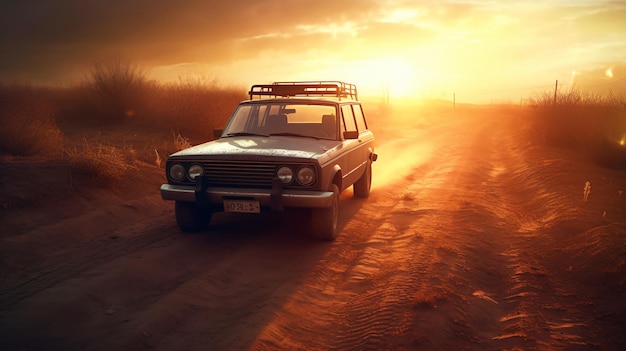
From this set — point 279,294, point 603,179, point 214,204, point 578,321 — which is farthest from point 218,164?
point 603,179

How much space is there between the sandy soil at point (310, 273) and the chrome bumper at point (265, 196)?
64 centimetres

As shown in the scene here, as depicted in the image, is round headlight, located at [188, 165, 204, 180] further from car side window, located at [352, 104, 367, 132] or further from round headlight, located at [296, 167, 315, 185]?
car side window, located at [352, 104, 367, 132]

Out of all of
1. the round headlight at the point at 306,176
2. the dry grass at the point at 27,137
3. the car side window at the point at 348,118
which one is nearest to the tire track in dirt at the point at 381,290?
the round headlight at the point at 306,176

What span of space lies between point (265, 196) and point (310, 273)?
1063 millimetres

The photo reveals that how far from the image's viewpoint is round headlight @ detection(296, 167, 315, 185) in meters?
5.25

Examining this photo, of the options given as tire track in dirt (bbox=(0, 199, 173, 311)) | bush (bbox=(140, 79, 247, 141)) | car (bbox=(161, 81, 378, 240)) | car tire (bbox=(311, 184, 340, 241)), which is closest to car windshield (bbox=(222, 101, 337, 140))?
car (bbox=(161, 81, 378, 240))

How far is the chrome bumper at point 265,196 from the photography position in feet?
17.0

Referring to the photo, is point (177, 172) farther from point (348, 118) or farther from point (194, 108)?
point (194, 108)

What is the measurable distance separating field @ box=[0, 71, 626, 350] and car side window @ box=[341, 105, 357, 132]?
1.44 metres

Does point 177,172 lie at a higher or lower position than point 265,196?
higher

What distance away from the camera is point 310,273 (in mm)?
4781

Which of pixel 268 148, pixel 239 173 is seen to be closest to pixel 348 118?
pixel 268 148

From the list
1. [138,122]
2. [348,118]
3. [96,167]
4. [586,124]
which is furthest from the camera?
[138,122]

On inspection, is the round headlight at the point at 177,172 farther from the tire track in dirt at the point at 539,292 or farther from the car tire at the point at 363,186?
the tire track in dirt at the point at 539,292
